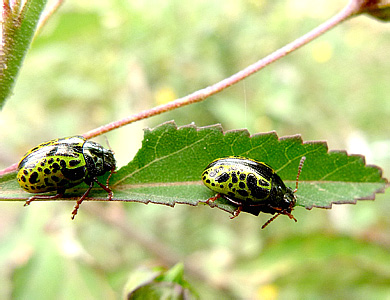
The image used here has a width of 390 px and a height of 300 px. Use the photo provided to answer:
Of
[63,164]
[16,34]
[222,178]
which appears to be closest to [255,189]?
[222,178]

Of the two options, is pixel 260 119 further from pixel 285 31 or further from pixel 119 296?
pixel 119 296

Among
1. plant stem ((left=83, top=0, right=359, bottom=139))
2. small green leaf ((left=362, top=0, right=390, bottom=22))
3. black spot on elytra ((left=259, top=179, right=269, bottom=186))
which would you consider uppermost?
small green leaf ((left=362, top=0, right=390, bottom=22))

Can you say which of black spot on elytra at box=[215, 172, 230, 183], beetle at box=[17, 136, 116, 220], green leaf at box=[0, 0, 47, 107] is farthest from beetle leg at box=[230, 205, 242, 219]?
green leaf at box=[0, 0, 47, 107]

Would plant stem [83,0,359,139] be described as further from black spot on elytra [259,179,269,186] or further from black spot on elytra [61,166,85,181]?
black spot on elytra [259,179,269,186]

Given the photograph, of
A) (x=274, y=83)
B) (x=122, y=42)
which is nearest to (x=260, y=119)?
(x=274, y=83)

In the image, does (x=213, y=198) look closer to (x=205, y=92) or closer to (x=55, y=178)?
(x=205, y=92)

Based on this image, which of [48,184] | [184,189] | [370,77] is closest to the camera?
[184,189]

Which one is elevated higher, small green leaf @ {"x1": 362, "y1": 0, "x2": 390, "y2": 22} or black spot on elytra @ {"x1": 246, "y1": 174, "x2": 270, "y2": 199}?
small green leaf @ {"x1": 362, "y1": 0, "x2": 390, "y2": 22}

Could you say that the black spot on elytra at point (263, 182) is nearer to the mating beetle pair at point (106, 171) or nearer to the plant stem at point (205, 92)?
the mating beetle pair at point (106, 171)
